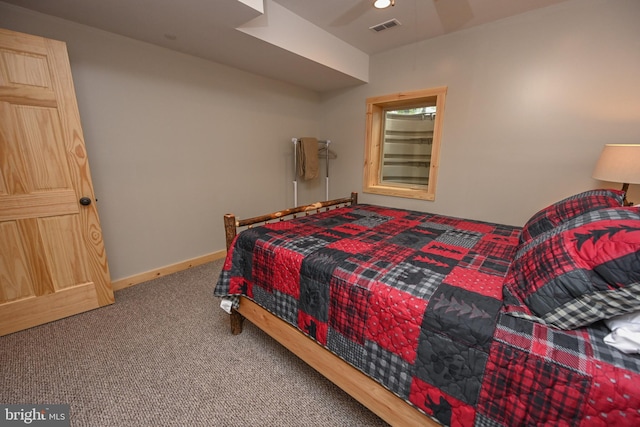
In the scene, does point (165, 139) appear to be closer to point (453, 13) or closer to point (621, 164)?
point (453, 13)

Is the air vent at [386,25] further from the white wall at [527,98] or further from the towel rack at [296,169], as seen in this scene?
the towel rack at [296,169]

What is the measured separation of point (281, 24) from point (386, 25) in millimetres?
1043

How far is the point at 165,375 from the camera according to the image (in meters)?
1.56

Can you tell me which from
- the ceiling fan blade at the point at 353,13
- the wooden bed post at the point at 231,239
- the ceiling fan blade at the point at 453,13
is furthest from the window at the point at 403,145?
the wooden bed post at the point at 231,239

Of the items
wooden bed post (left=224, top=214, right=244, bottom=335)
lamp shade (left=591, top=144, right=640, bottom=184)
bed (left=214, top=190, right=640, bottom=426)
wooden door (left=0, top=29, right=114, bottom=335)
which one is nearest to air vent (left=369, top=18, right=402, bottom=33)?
lamp shade (left=591, top=144, right=640, bottom=184)

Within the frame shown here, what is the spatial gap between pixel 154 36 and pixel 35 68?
90 centimetres

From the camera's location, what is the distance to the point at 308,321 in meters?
1.42

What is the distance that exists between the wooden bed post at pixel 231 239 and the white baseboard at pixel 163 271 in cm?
134

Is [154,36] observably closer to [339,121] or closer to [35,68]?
[35,68]

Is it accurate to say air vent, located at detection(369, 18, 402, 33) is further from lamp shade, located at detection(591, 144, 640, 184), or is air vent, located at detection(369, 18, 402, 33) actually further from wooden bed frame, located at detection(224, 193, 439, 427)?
wooden bed frame, located at detection(224, 193, 439, 427)

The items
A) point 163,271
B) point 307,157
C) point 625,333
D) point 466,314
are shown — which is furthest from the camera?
point 307,157

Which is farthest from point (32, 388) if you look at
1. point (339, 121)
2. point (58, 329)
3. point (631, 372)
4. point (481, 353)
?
point (339, 121)

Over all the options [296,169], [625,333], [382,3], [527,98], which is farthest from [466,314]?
[296,169]

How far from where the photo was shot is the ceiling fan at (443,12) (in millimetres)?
2139
